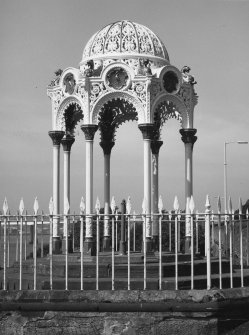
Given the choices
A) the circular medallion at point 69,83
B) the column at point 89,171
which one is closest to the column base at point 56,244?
the column at point 89,171

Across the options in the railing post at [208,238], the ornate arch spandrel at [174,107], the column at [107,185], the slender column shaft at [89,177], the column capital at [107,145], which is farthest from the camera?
the column capital at [107,145]

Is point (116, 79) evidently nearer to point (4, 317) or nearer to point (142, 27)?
point (142, 27)

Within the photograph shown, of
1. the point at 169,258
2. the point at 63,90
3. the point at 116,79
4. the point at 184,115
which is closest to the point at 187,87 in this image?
the point at 184,115

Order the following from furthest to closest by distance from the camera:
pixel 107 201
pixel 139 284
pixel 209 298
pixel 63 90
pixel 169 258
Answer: pixel 107 201 → pixel 63 90 → pixel 169 258 → pixel 139 284 → pixel 209 298

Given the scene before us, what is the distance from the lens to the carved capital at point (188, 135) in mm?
17641

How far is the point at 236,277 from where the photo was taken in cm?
1422

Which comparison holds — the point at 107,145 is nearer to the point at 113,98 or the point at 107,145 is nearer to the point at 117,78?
the point at 113,98

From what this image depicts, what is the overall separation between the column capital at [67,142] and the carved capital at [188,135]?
3.24 meters

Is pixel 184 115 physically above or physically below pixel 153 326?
above

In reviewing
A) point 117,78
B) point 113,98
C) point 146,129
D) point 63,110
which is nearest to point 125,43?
point 117,78

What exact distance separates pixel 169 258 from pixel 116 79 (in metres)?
4.85

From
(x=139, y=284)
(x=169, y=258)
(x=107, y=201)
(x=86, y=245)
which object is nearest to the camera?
(x=139, y=284)

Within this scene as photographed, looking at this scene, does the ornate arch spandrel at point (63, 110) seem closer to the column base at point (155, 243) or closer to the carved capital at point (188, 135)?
the carved capital at point (188, 135)

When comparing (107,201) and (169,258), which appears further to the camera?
(107,201)
